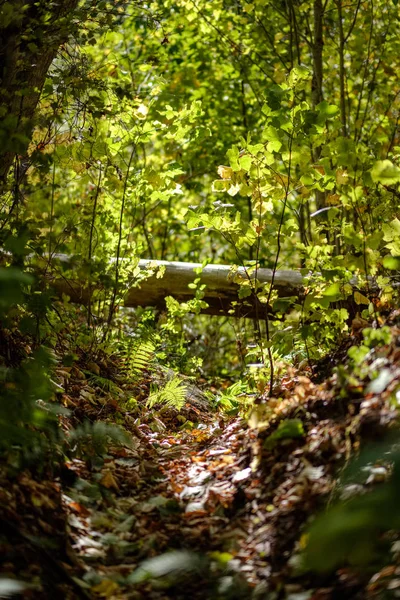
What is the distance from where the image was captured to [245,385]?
14.8 feet

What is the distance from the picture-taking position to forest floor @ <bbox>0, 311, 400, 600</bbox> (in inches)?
83.7

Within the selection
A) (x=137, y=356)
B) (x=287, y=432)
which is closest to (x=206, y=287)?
(x=137, y=356)

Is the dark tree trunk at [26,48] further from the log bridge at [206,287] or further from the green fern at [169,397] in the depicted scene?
the log bridge at [206,287]

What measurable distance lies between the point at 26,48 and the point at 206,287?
2.67 meters

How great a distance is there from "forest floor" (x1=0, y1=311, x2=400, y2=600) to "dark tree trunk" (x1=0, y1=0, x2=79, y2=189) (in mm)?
1688

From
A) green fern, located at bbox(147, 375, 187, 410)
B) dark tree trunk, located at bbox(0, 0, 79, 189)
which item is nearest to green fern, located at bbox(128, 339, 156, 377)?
green fern, located at bbox(147, 375, 187, 410)

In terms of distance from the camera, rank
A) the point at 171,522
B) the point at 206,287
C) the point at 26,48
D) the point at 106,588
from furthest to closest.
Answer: the point at 206,287 < the point at 26,48 < the point at 171,522 < the point at 106,588

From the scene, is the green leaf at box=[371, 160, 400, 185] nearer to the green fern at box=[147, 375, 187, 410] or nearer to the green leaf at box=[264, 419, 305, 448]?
the green leaf at box=[264, 419, 305, 448]

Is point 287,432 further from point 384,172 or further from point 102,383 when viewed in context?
point 102,383

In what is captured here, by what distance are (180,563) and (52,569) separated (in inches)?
16.2

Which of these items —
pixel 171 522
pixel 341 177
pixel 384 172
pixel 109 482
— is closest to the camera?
pixel 384 172

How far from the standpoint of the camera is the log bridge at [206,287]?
566 centimetres

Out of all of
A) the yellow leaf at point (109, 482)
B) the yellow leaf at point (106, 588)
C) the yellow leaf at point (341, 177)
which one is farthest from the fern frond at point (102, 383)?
the yellow leaf at point (106, 588)

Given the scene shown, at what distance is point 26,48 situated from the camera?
12.0ft
